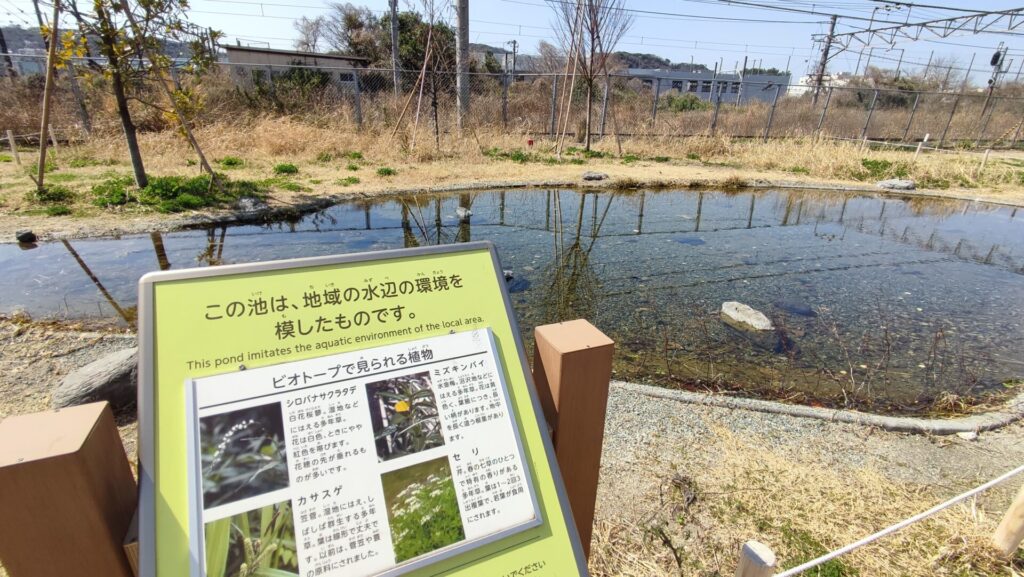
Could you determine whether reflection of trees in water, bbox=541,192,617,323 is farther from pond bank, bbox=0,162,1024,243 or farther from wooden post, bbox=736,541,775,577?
wooden post, bbox=736,541,775,577

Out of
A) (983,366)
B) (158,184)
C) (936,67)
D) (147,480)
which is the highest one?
(936,67)

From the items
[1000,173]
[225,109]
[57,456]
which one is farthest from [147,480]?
[1000,173]

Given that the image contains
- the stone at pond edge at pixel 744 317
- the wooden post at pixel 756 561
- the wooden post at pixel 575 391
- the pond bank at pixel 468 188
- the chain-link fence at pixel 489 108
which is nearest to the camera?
the wooden post at pixel 756 561

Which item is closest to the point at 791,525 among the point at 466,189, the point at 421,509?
the point at 421,509

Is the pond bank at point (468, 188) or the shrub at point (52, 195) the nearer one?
the pond bank at point (468, 188)

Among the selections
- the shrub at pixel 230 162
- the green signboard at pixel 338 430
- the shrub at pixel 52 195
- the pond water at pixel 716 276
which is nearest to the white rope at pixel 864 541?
the green signboard at pixel 338 430

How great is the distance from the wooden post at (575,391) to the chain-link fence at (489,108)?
9011mm

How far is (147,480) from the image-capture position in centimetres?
91

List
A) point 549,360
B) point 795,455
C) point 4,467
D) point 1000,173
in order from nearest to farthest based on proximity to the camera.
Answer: point 4,467 < point 549,360 < point 795,455 < point 1000,173

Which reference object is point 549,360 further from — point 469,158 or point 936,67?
point 936,67

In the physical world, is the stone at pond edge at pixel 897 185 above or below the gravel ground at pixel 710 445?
above

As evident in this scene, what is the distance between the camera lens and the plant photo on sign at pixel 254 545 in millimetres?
899

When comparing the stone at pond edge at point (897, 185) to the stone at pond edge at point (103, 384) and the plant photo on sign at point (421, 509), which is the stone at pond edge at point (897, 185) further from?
the stone at pond edge at point (103, 384)

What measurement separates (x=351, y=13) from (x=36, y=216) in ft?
70.1
